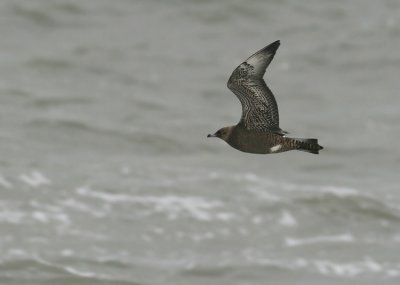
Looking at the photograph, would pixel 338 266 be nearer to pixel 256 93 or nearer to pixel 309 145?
pixel 256 93

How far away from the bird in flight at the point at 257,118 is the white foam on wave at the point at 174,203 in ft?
39.2

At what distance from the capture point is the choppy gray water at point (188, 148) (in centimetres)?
1623

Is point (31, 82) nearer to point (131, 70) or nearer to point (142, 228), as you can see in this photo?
point (131, 70)

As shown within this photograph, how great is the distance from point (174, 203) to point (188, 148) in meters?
2.48

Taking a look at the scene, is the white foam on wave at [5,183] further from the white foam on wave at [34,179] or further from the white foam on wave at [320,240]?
the white foam on wave at [320,240]

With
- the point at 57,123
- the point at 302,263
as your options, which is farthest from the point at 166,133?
the point at 302,263

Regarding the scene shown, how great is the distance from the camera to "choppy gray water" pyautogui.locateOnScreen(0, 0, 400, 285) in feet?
53.3

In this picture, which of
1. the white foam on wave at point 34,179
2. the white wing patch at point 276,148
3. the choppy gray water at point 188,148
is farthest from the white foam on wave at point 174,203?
the white wing patch at point 276,148

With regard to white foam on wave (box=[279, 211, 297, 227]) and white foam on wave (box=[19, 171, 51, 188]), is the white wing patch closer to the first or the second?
white foam on wave (box=[279, 211, 297, 227])

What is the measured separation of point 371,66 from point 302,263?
10.5 meters

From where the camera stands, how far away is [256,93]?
6363 millimetres

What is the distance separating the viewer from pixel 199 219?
18156mm

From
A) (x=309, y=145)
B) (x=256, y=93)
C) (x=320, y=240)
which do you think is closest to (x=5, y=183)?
(x=320, y=240)

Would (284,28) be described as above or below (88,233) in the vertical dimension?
above
